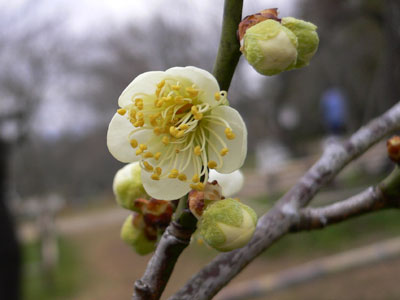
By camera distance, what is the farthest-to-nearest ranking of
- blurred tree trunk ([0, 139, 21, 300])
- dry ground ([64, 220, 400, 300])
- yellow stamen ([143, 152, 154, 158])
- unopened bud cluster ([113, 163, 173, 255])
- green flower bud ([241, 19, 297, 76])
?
dry ground ([64, 220, 400, 300]) < blurred tree trunk ([0, 139, 21, 300]) < unopened bud cluster ([113, 163, 173, 255]) < yellow stamen ([143, 152, 154, 158]) < green flower bud ([241, 19, 297, 76])

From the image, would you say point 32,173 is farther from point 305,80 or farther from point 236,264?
point 236,264

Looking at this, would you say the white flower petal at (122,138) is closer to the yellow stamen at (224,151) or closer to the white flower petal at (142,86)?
the white flower petal at (142,86)

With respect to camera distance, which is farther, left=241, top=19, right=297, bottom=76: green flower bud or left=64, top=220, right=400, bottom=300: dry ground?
left=64, top=220, right=400, bottom=300: dry ground

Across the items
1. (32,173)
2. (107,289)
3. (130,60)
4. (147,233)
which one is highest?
(147,233)

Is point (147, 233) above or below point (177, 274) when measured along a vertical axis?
above

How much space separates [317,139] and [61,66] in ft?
32.4

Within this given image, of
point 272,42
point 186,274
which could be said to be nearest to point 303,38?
point 272,42

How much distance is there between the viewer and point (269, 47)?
579 millimetres

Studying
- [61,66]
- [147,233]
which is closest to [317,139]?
[61,66]

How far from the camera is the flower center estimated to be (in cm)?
68

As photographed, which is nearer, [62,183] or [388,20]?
[388,20]

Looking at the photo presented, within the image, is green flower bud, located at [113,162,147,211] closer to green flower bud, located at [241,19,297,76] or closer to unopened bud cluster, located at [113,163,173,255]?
unopened bud cluster, located at [113,163,173,255]

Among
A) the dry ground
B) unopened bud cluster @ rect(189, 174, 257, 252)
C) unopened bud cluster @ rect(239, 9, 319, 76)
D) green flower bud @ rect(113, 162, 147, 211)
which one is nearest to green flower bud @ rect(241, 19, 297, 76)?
unopened bud cluster @ rect(239, 9, 319, 76)

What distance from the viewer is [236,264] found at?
657mm
